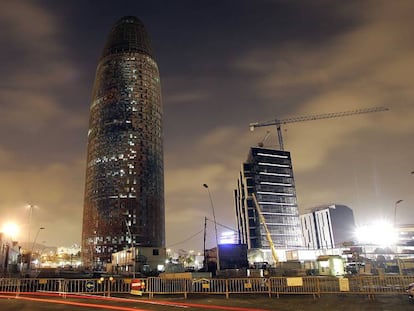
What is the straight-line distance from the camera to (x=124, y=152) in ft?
543

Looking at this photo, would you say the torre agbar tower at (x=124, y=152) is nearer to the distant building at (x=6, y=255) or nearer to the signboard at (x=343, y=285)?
the distant building at (x=6, y=255)

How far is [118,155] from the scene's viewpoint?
165375 millimetres

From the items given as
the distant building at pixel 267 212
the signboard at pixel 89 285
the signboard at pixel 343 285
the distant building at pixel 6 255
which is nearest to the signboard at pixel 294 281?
the signboard at pixel 343 285

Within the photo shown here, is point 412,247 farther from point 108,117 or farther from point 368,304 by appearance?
point 368,304

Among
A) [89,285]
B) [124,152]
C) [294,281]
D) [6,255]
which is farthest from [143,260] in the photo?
[294,281]

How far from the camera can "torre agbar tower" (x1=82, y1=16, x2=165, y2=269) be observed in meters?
156

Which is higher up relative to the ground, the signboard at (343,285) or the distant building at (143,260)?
the distant building at (143,260)

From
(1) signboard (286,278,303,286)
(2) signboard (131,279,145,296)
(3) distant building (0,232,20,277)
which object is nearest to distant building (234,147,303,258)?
(3) distant building (0,232,20,277)

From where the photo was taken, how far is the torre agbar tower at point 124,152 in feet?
511

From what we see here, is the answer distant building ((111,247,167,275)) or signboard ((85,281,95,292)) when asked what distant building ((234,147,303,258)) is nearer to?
distant building ((111,247,167,275))

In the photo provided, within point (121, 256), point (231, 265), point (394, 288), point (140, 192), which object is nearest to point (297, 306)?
point (394, 288)

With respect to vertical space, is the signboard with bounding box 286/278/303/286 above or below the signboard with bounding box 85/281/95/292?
below

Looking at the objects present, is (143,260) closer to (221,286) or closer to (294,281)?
(221,286)

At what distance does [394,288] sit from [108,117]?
16058 cm
